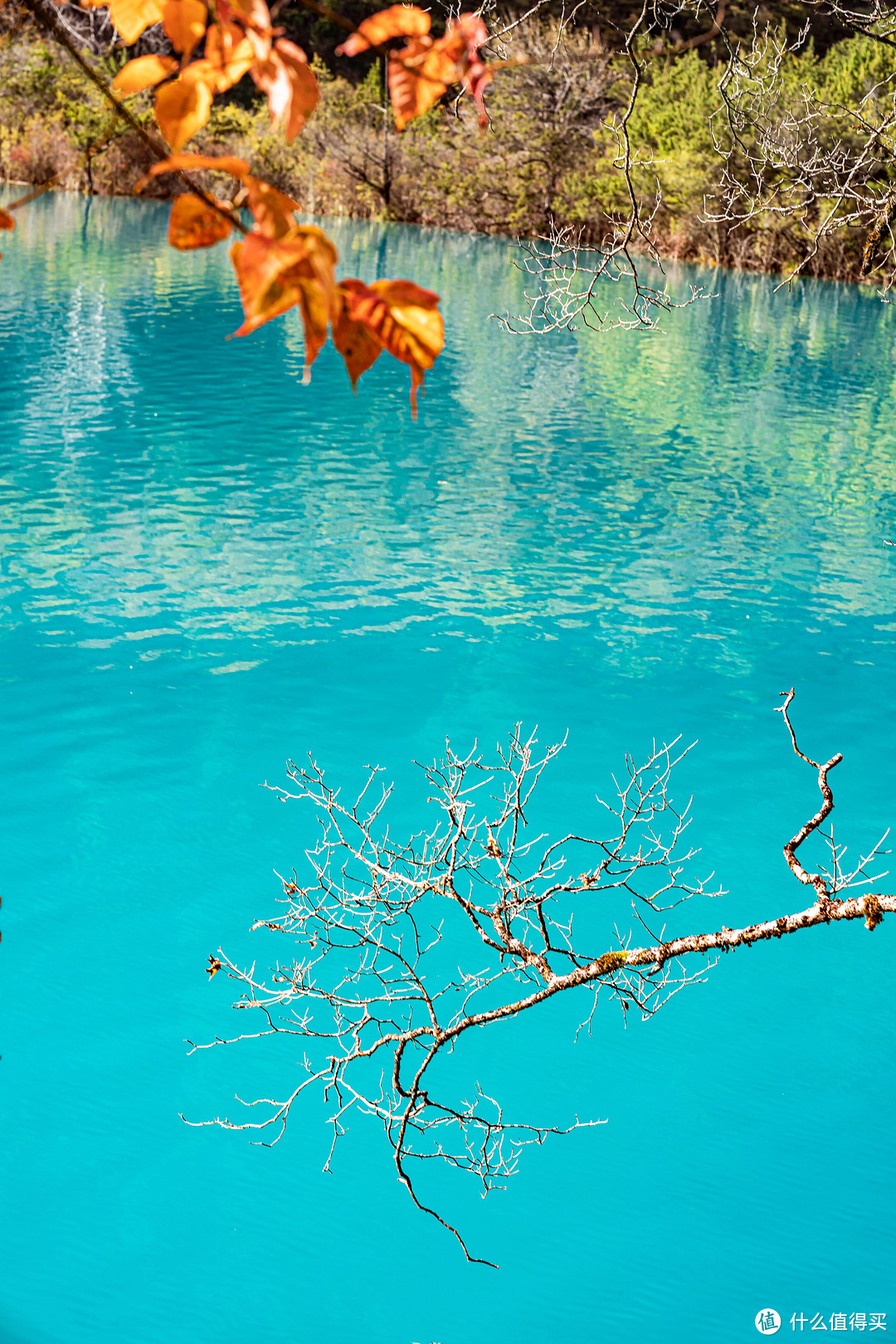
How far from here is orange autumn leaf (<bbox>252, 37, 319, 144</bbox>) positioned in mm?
1366

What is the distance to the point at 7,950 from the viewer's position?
20.7 ft

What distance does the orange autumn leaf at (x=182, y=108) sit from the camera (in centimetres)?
142

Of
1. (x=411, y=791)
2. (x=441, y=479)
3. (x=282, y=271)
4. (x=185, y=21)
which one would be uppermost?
(x=441, y=479)

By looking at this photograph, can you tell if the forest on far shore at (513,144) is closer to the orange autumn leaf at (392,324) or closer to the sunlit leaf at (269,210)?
the orange autumn leaf at (392,324)

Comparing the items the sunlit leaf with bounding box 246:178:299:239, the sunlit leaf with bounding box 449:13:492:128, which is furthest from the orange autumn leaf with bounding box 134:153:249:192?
the sunlit leaf with bounding box 449:13:492:128

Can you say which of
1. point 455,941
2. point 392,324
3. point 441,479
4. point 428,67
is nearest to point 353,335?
point 392,324

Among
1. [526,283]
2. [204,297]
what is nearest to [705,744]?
[204,297]

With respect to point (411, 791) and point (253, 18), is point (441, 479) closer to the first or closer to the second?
point (411, 791)

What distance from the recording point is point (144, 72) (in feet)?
4.76

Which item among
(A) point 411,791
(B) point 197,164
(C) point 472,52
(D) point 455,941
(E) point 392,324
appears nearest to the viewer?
(B) point 197,164

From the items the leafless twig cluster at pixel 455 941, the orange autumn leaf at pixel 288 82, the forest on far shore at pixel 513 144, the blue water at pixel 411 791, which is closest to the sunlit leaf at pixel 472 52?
the orange autumn leaf at pixel 288 82

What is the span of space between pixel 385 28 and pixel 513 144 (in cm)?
4069

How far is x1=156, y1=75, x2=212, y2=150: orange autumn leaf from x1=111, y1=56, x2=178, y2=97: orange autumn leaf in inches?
0.7

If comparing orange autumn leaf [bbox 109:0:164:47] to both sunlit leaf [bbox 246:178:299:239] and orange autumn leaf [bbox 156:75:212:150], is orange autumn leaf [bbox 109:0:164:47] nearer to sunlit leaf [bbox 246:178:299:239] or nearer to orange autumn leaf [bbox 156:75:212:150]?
orange autumn leaf [bbox 156:75:212:150]
